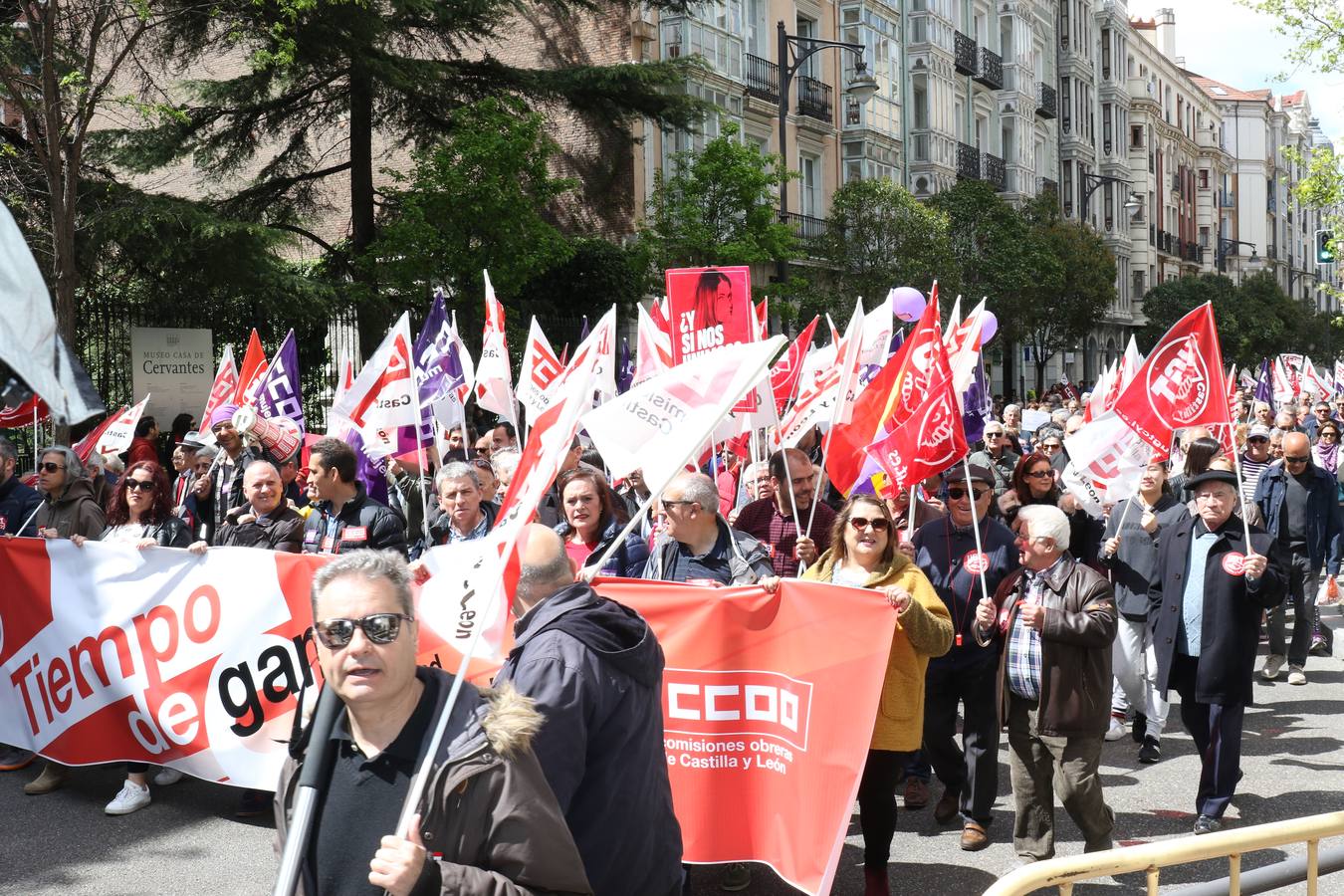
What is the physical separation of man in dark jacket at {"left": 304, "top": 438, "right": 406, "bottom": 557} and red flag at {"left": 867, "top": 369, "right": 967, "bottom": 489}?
2.51 m

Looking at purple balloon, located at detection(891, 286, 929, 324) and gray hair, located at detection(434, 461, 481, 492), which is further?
purple balloon, located at detection(891, 286, 929, 324)

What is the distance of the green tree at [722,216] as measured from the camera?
79.1 ft

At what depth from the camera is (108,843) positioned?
6.32 metres

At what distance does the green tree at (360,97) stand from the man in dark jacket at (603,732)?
57.1 ft

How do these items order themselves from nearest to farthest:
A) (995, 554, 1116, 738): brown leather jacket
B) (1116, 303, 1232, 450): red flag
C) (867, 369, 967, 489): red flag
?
(995, 554, 1116, 738): brown leather jacket → (867, 369, 967, 489): red flag → (1116, 303, 1232, 450): red flag

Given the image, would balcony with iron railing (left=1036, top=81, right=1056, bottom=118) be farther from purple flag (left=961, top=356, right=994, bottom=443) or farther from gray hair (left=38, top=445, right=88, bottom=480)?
gray hair (left=38, top=445, right=88, bottom=480)

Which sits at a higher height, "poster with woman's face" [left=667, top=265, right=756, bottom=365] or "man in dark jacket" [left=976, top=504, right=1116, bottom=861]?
"poster with woman's face" [left=667, top=265, right=756, bottom=365]

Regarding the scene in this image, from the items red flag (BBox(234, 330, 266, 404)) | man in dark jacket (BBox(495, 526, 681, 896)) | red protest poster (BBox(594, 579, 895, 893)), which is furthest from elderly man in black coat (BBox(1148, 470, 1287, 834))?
red flag (BBox(234, 330, 266, 404))

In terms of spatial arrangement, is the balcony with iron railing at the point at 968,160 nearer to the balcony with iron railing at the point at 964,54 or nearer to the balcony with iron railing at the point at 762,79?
the balcony with iron railing at the point at 964,54

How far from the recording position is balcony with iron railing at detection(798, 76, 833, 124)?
36781 mm

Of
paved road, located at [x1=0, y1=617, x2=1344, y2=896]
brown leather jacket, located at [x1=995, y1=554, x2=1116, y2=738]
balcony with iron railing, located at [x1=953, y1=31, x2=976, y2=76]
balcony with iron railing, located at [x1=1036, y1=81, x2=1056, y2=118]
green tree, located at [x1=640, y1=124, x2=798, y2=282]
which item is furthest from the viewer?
balcony with iron railing, located at [x1=1036, y1=81, x2=1056, y2=118]

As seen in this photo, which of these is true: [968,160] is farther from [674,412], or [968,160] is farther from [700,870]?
[674,412]

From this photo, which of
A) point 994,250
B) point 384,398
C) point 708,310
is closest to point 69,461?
point 384,398

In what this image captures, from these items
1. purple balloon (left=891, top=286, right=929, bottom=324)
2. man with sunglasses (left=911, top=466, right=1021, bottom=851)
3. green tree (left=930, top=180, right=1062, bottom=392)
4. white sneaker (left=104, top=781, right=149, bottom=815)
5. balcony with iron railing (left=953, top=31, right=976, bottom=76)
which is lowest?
white sneaker (left=104, top=781, right=149, bottom=815)
